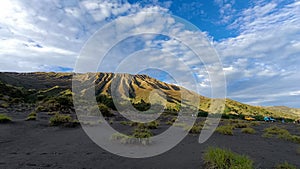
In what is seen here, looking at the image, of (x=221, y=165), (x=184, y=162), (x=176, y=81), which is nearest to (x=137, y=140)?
(x=184, y=162)

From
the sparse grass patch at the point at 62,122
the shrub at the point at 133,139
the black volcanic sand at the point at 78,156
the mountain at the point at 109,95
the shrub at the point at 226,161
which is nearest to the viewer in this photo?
the shrub at the point at 226,161

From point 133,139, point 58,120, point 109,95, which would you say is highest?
point 109,95

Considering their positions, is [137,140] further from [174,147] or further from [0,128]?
[0,128]

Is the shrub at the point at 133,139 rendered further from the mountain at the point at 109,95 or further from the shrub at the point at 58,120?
the mountain at the point at 109,95

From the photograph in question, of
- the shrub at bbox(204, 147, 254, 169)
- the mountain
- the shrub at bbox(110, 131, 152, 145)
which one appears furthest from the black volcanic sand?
the mountain

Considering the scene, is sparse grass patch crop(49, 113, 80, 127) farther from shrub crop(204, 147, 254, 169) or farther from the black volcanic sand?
shrub crop(204, 147, 254, 169)

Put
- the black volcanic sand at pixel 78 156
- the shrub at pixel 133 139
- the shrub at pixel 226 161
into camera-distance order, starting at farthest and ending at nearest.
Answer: the shrub at pixel 133 139
the black volcanic sand at pixel 78 156
the shrub at pixel 226 161

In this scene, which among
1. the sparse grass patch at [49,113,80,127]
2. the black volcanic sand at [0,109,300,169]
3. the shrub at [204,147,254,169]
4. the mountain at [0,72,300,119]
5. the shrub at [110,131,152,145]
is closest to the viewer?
the shrub at [204,147,254,169]

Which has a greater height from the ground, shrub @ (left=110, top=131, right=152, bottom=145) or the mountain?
the mountain

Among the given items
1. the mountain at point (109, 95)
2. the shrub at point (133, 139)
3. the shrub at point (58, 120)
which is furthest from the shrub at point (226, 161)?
the mountain at point (109, 95)

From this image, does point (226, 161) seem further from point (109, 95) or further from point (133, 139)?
point (109, 95)

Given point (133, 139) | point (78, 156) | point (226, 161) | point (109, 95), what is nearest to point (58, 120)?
point (133, 139)

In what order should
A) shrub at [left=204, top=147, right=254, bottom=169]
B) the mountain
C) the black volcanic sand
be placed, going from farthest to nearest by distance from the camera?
the mountain
the black volcanic sand
shrub at [left=204, top=147, right=254, bottom=169]

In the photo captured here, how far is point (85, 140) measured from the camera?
10.6 m
